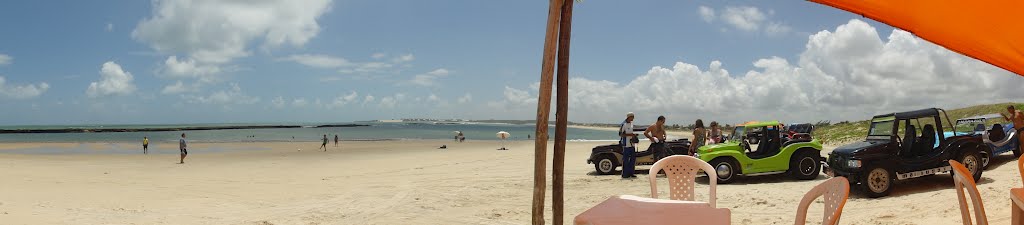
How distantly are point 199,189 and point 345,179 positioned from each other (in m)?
3.52

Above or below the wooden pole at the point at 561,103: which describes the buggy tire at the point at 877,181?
below

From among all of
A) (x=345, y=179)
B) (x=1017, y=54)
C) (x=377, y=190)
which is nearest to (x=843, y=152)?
(x=1017, y=54)

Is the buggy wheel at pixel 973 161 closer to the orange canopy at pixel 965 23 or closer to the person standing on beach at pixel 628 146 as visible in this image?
the person standing on beach at pixel 628 146

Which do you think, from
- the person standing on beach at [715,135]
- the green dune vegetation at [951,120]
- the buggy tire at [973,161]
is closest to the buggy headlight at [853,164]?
the buggy tire at [973,161]

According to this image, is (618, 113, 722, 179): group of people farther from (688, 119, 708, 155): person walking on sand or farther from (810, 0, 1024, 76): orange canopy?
(810, 0, 1024, 76): orange canopy

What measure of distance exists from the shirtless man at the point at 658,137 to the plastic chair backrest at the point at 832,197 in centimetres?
1037

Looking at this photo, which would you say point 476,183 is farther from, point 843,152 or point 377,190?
point 843,152

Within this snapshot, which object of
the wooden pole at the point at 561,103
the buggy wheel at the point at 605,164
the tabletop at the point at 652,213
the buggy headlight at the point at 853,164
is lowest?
the buggy wheel at the point at 605,164

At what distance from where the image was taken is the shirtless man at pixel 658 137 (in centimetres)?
1432

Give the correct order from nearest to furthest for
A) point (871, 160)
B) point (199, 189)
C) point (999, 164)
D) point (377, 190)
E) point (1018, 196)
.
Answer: point (1018, 196) → point (871, 160) → point (999, 164) → point (377, 190) → point (199, 189)

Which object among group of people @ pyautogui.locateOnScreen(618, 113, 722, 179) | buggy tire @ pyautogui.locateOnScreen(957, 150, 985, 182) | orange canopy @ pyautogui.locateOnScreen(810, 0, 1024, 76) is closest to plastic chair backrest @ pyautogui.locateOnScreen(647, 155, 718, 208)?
orange canopy @ pyautogui.locateOnScreen(810, 0, 1024, 76)

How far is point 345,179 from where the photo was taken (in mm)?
17016

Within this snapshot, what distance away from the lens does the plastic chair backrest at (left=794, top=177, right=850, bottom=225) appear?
3475 millimetres

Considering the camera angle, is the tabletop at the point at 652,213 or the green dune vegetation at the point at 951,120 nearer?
the tabletop at the point at 652,213
